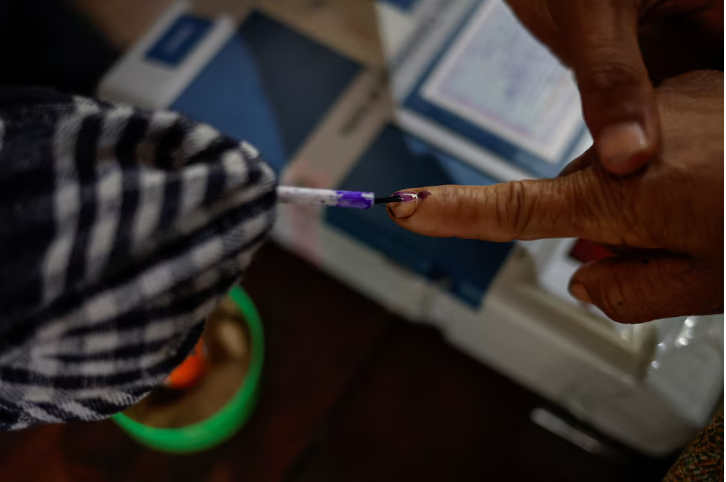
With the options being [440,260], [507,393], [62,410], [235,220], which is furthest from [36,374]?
[507,393]

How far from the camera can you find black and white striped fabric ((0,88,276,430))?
0.33 m

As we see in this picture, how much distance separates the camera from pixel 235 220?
1.24 feet

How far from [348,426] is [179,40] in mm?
546

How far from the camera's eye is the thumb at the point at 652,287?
0.44 meters

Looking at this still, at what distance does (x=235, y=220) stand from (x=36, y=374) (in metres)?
0.15

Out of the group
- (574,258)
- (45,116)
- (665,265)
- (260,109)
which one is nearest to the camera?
(45,116)

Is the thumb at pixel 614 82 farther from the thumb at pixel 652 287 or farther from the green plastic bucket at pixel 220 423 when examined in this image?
the green plastic bucket at pixel 220 423

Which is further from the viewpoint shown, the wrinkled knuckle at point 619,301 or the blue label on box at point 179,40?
the blue label on box at point 179,40

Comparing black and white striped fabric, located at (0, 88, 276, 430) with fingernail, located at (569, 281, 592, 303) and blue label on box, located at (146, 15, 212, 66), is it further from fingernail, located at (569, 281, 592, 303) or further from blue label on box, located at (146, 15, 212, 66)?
blue label on box, located at (146, 15, 212, 66)

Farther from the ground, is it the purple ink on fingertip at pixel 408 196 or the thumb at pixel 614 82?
the thumb at pixel 614 82

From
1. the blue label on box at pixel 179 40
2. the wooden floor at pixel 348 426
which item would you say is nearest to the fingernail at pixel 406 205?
the wooden floor at pixel 348 426

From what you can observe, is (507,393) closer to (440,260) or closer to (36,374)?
(440,260)

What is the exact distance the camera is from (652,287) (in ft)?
1.52

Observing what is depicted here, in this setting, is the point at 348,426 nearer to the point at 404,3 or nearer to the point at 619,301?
the point at 619,301
